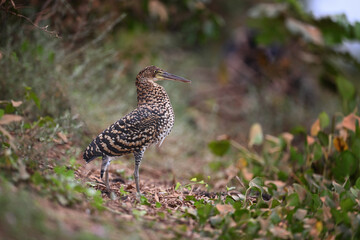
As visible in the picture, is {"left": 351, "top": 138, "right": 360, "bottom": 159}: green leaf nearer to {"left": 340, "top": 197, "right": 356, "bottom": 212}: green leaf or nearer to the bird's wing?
{"left": 340, "top": 197, "right": 356, "bottom": 212}: green leaf

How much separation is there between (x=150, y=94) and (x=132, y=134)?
51 cm

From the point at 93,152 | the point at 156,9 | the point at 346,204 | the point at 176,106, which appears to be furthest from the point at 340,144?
the point at 176,106

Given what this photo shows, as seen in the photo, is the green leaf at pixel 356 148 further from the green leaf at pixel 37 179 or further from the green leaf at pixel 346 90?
the green leaf at pixel 37 179

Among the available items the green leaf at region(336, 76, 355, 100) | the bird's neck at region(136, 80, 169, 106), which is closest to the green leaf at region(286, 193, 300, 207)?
the bird's neck at region(136, 80, 169, 106)

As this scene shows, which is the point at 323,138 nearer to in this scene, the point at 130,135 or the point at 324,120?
the point at 324,120

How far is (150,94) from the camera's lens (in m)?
3.82

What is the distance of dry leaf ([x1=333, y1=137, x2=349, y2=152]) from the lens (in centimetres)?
443

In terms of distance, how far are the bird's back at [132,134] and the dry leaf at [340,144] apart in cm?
202

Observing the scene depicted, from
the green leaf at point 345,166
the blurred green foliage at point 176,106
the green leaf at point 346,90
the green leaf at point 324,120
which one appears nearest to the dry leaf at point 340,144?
the blurred green foliage at point 176,106

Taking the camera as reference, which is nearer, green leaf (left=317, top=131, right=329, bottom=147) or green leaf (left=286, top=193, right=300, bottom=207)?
green leaf (left=286, top=193, right=300, bottom=207)

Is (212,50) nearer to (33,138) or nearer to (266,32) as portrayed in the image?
(266,32)

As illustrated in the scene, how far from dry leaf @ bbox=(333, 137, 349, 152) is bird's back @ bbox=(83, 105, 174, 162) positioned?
2.02m

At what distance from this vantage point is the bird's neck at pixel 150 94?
3785 mm

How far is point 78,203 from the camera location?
2811 millimetres
